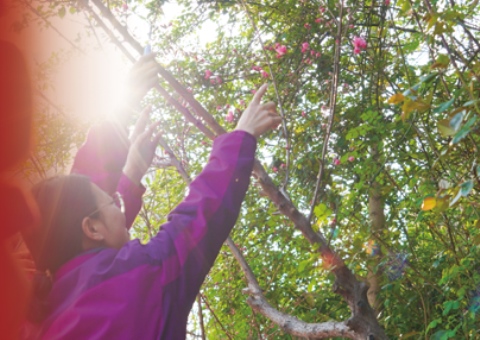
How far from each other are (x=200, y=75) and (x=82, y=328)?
15.5 feet

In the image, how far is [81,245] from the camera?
124 cm

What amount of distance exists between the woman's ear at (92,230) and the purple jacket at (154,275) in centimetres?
5

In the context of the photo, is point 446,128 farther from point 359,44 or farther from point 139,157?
point 359,44

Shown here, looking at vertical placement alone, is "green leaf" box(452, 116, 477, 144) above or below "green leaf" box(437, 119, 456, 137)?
below

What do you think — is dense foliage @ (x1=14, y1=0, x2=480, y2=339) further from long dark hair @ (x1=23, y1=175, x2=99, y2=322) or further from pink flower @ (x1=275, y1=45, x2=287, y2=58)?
long dark hair @ (x1=23, y1=175, x2=99, y2=322)

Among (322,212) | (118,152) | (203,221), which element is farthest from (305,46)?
(203,221)

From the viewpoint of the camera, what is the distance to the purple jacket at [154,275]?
3.61 ft

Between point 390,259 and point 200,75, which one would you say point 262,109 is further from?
point 200,75

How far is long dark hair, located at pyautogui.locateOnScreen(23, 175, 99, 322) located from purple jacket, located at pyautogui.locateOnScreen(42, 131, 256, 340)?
1.3 inches

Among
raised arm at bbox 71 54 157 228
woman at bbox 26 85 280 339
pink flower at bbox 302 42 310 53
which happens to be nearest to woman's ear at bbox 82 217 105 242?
woman at bbox 26 85 280 339

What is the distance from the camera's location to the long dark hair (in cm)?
121

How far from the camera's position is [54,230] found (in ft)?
4.02

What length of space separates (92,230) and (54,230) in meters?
0.07

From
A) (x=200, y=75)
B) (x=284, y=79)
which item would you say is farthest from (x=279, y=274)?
(x=200, y=75)
